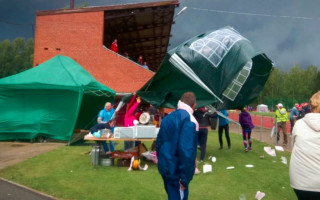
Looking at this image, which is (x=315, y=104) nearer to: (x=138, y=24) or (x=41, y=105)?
(x=41, y=105)

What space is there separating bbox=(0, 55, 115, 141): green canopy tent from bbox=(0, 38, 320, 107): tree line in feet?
268

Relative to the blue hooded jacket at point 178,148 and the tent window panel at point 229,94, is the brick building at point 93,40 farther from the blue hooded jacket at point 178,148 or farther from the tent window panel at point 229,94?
the blue hooded jacket at point 178,148

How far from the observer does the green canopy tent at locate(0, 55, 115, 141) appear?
1350 cm

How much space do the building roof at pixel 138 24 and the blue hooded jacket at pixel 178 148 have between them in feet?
61.9

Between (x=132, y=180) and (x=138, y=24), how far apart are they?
20.8m

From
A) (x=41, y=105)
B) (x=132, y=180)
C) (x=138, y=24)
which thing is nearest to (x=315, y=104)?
(x=132, y=180)

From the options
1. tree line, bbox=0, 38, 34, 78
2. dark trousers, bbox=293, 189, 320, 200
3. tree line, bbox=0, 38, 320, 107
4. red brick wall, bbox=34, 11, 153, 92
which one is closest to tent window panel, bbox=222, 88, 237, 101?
dark trousers, bbox=293, 189, 320, 200

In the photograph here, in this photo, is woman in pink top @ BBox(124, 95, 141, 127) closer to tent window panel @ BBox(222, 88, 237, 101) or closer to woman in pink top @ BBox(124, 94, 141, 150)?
woman in pink top @ BBox(124, 94, 141, 150)

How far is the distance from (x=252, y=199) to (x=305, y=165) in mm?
2975

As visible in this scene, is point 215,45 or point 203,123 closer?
point 215,45

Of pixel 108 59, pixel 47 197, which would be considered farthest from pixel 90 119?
pixel 47 197

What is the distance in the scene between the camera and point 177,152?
3.76 metres

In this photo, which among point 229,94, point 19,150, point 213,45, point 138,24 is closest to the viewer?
point 213,45

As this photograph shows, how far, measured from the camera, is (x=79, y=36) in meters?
22.4
